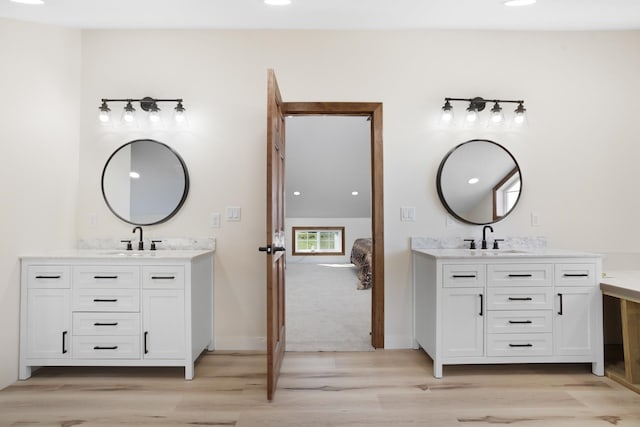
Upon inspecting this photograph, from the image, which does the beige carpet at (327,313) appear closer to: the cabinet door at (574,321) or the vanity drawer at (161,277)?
the vanity drawer at (161,277)

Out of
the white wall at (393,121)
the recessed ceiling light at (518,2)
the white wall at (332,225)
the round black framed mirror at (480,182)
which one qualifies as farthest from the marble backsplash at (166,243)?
the white wall at (332,225)

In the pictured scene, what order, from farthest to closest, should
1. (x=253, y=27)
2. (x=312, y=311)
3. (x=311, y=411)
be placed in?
1. (x=312, y=311)
2. (x=253, y=27)
3. (x=311, y=411)

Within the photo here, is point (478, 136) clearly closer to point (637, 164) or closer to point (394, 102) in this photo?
point (394, 102)

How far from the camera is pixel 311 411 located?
2168mm

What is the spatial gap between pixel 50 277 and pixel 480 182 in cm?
327

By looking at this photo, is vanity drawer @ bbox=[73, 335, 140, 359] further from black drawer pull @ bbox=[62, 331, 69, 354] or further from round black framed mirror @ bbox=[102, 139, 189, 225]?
round black framed mirror @ bbox=[102, 139, 189, 225]

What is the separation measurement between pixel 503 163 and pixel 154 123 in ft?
9.56

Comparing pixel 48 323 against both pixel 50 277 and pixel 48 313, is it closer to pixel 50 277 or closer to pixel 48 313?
pixel 48 313

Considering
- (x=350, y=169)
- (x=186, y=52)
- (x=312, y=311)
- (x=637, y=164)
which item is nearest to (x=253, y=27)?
(x=186, y=52)

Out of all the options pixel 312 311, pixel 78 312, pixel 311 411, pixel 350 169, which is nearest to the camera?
pixel 311 411

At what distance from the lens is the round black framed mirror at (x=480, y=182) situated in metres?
3.21

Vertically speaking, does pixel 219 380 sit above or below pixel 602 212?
below

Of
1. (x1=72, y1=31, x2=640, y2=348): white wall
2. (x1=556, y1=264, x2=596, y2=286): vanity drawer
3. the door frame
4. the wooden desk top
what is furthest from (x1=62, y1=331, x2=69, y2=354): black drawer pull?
the wooden desk top

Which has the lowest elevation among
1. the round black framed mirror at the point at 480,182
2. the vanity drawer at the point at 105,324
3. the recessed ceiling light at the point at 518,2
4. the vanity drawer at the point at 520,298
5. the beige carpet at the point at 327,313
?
the beige carpet at the point at 327,313
